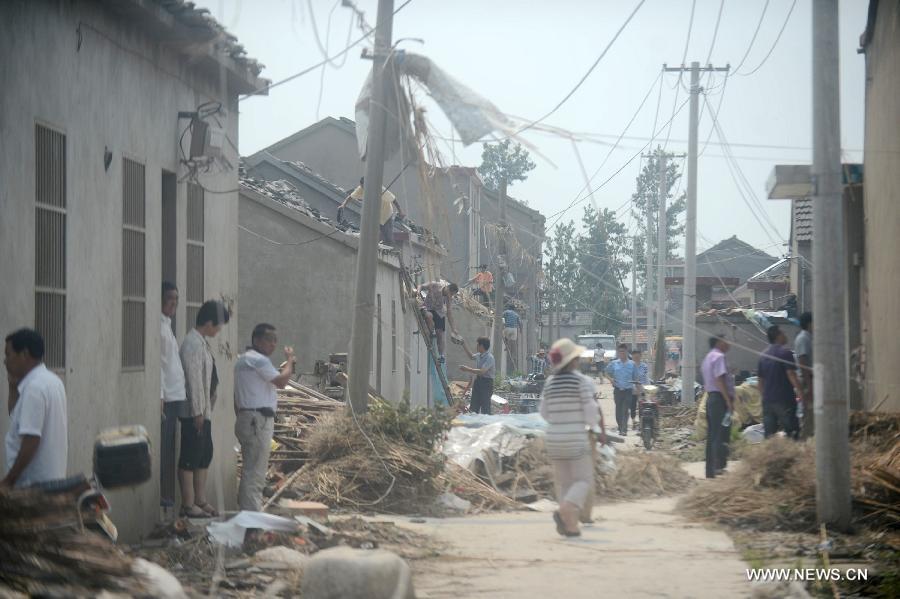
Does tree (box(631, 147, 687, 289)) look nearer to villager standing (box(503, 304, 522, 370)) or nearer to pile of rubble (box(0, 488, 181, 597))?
villager standing (box(503, 304, 522, 370))

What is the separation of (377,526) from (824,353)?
4.18 metres

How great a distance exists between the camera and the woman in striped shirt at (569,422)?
10.1 m

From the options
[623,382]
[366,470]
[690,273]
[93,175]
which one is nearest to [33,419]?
[93,175]

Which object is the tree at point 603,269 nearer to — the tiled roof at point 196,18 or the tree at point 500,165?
the tree at point 500,165

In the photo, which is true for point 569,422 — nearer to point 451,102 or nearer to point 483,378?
point 451,102

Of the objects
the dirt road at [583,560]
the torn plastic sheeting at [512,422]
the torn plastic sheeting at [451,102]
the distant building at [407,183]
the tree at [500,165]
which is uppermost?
the tree at [500,165]

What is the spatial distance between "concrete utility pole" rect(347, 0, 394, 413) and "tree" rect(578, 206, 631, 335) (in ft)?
157

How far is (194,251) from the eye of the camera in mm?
11328

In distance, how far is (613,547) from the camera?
30.6ft

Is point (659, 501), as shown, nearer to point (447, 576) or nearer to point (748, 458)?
point (748, 458)

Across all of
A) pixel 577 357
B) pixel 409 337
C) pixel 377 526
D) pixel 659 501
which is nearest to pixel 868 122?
pixel 659 501

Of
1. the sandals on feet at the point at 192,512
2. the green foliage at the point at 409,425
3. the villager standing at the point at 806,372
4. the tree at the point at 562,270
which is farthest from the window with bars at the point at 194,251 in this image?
the tree at the point at 562,270

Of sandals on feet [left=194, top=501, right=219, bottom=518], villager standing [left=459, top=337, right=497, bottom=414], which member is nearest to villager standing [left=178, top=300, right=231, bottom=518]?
sandals on feet [left=194, top=501, right=219, bottom=518]

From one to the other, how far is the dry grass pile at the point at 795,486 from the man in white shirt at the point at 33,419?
20.6 ft
